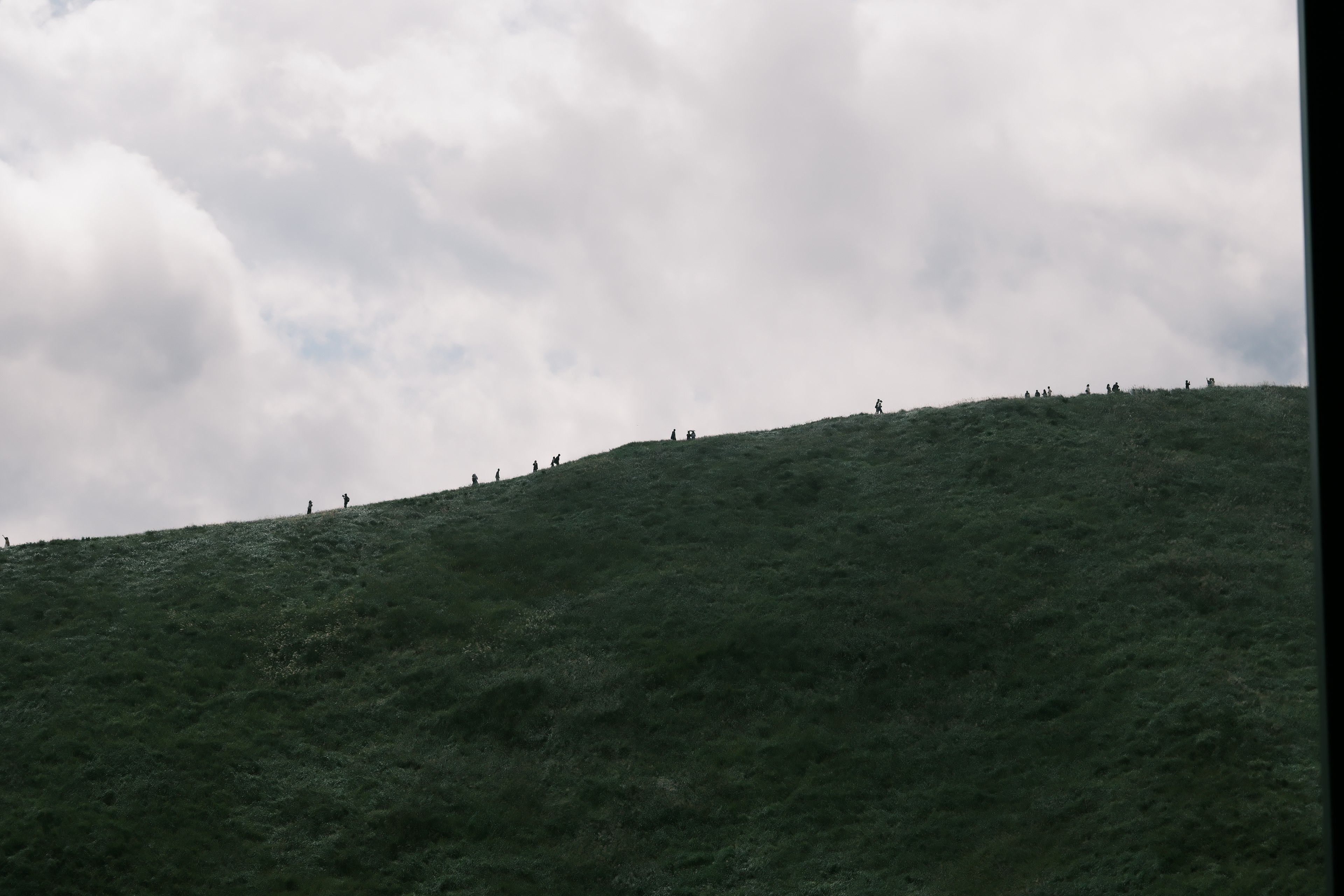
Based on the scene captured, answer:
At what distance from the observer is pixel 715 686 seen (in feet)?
137

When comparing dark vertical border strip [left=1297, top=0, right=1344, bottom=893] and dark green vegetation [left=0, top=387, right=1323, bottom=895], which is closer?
dark vertical border strip [left=1297, top=0, right=1344, bottom=893]

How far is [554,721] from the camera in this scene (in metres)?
40.5

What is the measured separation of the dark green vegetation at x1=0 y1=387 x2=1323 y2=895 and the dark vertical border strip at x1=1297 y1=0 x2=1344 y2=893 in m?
27.6

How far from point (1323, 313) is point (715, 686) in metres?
39.6

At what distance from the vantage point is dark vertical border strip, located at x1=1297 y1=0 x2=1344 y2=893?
3.43 meters

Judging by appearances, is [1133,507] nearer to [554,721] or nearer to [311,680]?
[554,721]

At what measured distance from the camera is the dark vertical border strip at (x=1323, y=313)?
11.2 ft

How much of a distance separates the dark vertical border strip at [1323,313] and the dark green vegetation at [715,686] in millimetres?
27562

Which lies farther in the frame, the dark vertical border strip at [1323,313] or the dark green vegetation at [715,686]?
the dark green vegetation at [715,686]

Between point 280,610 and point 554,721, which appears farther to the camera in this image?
point 280,610

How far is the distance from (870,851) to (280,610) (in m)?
30.1

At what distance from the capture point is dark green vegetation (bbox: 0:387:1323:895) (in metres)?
31.8

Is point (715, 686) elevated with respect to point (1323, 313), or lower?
lower

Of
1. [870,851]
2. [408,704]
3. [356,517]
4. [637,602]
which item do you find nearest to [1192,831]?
[870,851]
